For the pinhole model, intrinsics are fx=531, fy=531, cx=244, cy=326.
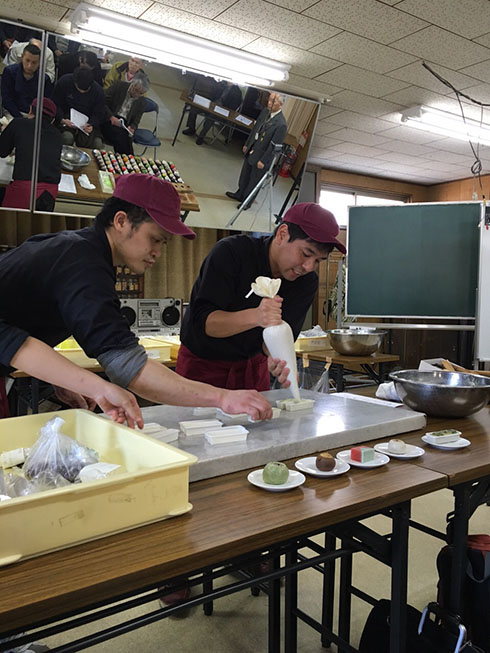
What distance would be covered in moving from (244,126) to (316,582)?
12.0 ft

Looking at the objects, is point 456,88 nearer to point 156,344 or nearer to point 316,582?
point 156,344

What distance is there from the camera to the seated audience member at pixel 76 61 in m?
3.64

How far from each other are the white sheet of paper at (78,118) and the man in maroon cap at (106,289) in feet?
9.00

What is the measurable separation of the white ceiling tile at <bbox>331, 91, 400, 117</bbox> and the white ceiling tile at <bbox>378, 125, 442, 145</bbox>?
513 millimetres

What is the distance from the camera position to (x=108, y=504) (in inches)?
35.6

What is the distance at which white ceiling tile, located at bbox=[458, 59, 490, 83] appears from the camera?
409 cm

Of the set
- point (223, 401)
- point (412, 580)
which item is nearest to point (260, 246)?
point (223, 401)

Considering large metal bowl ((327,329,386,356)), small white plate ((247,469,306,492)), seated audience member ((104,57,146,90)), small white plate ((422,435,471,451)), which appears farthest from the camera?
large metal bowl ((327,329,386,356))

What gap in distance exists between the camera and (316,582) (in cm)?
236

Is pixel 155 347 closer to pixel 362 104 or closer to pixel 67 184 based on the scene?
pixel 67 184

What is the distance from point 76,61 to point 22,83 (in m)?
0.40

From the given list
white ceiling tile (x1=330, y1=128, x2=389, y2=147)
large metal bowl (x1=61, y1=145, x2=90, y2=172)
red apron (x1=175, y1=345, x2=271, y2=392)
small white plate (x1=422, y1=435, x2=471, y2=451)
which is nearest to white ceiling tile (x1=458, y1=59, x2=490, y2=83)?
white ceiling tile (x1=330, y1=128, x2=389, y2=147)

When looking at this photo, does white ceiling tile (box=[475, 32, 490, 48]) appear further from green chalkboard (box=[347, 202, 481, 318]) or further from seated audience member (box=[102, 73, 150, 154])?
seated audience member (box=[102, 73, 150, 154])

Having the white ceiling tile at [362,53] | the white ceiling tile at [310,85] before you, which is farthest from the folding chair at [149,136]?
the white ceiling tile at [362,53]
